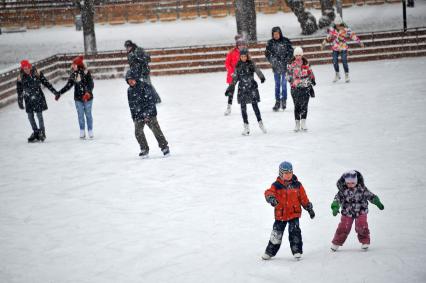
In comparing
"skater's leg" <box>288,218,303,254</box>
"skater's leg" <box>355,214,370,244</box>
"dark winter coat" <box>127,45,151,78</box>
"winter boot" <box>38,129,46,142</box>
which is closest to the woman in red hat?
"winter boot" <box>38,129,46,142</box>

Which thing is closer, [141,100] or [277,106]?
[141,100]

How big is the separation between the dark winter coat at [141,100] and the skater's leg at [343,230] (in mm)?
5186

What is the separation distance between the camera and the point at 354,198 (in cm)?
706

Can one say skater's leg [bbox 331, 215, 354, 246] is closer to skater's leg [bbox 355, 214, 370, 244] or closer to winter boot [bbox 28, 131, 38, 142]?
skater's leg [bbox 355, 214, 370, 244]

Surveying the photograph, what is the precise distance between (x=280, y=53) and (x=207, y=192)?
5401 millimetres

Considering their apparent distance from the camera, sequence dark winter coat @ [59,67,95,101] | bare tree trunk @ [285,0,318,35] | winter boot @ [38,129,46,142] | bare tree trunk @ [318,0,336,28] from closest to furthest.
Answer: dark winter coat @ [59,67,95,101]
winter boot @ [38,129,46,142]
bare tree trunk @ [285,0,318,35]
bare tree trunk @ [318,0,336,28]

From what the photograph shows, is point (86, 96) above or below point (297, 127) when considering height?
above

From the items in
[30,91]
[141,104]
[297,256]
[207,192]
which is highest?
[30,91]

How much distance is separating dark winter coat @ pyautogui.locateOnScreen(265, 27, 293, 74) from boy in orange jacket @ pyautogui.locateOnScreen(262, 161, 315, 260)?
7.47 m

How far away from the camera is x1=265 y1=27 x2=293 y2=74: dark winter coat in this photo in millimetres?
14148

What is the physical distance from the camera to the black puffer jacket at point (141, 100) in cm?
1145

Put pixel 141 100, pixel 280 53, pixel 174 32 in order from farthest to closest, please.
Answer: pixel 174 32, pixel 280 53, pixel 141 100

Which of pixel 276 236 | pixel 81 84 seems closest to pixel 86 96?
pixel 81 84

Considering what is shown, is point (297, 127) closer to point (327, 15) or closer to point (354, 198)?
point (354, 198)
